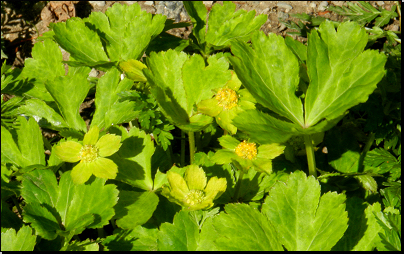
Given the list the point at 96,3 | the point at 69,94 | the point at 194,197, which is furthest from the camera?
the point at 96,3

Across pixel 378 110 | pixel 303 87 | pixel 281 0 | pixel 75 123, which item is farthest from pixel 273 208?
pixel 281 0

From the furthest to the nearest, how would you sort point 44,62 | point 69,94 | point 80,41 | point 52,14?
point 52,14
point 44,62
point 80,41
point 69,94

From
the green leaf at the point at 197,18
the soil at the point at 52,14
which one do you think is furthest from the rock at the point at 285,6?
the green leaf at the point at 197,18

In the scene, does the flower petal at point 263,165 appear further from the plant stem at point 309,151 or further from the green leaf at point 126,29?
the green leaf at point 126,29

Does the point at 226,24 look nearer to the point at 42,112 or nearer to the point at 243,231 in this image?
the point at 42,112

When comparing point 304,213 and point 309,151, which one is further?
point 309,151

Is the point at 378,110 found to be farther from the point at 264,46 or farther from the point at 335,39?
the point at 264,46

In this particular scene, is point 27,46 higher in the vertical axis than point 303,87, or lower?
higher

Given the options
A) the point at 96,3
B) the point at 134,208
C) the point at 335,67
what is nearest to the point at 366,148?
the point at 335,67
